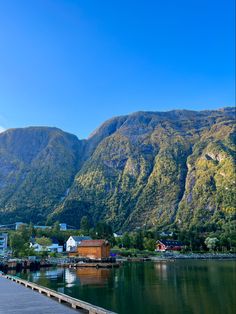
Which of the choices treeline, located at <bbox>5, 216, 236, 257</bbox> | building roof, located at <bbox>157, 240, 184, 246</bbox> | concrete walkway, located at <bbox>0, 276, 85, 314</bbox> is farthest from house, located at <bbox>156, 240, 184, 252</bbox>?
concrete walkway, located at <bbox>0, 276, 85, 314</bbox>

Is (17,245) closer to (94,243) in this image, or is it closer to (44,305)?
(94,243)

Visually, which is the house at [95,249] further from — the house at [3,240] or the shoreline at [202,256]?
the house at [3,240]

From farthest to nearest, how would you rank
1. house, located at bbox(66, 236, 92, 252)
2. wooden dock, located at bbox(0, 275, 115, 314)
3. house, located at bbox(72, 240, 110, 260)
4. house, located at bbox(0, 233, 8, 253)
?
house, located at bbox(0, 233, 8, 253) → house, located at bbox(66, 236, 92, 252) → house, located at bbox(72, 240, 110, 260) → wooden dock, located at bbox(0, 275, 115, 314)

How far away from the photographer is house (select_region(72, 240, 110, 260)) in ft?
395

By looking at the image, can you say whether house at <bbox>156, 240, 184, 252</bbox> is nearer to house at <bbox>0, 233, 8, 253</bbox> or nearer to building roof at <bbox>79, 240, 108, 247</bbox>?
building roof at <bbox>79, 240, 108, 247</bbox>

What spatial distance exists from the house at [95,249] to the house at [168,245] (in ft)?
182

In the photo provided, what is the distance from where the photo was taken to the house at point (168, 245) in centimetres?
17312

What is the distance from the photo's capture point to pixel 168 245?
174875mm

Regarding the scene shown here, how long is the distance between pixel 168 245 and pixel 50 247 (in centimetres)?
5936

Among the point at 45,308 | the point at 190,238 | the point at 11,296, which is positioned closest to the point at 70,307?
the point at 45,308

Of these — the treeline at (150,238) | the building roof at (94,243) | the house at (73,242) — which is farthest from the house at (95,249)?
the treeline at (150,238)

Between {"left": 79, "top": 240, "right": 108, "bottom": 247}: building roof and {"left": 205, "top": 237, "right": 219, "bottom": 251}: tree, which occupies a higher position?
{"left": 79, "top": 240, "right": 108, "bottom": 247}: building roof

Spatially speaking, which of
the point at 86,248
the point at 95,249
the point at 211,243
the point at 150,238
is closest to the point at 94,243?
the point at 95,249

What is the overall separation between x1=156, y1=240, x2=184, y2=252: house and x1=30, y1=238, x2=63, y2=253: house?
159 ft
